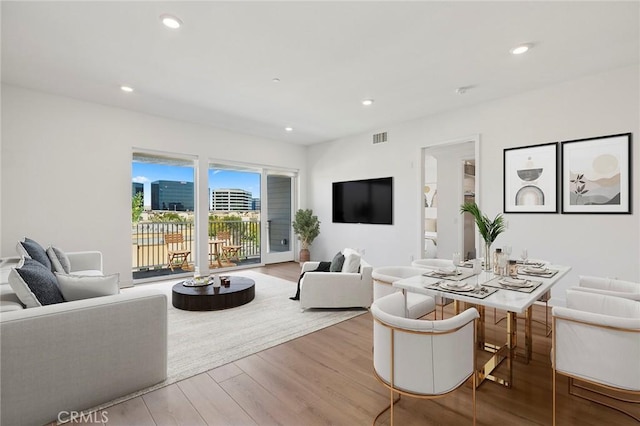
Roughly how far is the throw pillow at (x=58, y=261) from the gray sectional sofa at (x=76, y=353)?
3.91 feet

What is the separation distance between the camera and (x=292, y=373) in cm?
242

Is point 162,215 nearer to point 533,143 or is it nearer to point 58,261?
point 58,261

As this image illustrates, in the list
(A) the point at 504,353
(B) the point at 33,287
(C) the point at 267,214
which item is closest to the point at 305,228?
(C) the point at 267,214

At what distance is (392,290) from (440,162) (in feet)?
16.4

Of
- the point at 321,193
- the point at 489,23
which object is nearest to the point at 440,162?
the point at 321,193

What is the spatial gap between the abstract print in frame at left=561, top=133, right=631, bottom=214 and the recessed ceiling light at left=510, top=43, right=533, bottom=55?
1562mm

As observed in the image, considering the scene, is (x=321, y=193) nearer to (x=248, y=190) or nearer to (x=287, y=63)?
(x=248, y=190)

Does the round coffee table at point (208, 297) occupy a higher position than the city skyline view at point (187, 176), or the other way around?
the city skyline view at point (187, 176)

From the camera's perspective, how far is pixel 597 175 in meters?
3.73

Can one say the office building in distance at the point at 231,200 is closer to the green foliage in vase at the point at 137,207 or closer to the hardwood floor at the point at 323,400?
the green foliage in vase at the point at 137,207

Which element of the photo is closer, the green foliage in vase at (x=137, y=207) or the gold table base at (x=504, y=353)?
the gold table base at (x=504, y=353)

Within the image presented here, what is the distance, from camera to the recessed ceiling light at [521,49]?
9.89ft

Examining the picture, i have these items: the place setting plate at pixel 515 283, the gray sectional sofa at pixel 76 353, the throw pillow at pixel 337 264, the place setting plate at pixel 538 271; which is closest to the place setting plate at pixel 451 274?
the place setting plate at pixel 515 283

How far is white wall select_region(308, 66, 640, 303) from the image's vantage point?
3574mm
